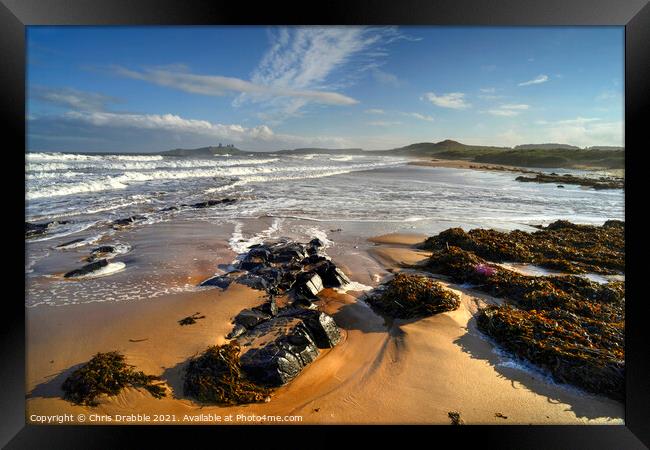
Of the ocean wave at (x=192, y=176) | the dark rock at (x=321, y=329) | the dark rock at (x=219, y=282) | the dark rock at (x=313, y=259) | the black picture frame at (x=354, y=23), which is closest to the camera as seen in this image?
the black picture frame at (x=354, y=23)

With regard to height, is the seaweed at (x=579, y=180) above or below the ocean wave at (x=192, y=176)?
below

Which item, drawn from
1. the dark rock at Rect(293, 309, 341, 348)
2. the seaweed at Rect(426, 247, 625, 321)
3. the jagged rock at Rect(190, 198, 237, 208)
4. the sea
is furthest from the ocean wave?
the dark rock at Rect(293, 309, 341, 348)

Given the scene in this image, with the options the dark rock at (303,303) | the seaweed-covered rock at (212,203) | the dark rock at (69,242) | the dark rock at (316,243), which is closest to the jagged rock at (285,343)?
the dark rock at (303,303)

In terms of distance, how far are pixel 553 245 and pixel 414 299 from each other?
2.22m

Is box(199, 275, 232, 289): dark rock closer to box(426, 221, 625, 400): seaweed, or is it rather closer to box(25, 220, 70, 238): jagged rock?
box(426, 221, 625, 400): seaweed

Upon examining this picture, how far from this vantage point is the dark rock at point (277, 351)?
207 cm

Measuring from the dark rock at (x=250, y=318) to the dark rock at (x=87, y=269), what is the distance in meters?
1.87

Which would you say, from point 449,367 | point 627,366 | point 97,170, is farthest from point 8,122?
point 97,170

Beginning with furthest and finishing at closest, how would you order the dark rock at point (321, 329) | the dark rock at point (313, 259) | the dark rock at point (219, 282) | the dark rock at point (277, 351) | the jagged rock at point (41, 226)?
the jagged rock at point (41, 226) < the dark rock at point (313, 259) < the dark rock at point (219, 282) < the dark rock at point (321, 329) < the dark rock at point (277, 351)

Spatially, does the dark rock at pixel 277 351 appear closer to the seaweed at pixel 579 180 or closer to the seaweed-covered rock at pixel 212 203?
the seaweed at pixel 579 180

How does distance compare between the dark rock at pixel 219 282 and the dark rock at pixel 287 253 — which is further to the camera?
the dark rock at pixel 287 253

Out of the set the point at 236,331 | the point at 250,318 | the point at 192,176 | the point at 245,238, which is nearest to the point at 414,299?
the point at 250,318

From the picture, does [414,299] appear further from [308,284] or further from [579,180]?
[579,180]

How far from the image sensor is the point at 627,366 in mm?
2131
